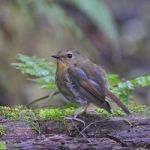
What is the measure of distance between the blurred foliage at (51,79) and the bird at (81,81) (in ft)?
1.69

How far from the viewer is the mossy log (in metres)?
4.22

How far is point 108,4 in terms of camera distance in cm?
1279

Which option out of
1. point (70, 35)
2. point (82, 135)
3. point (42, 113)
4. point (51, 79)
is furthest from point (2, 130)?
point (70, 35)

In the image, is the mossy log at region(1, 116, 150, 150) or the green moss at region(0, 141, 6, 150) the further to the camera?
the mossy log at region(1, 116, 150, 150)

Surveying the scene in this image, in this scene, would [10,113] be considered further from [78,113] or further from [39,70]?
[39,70]

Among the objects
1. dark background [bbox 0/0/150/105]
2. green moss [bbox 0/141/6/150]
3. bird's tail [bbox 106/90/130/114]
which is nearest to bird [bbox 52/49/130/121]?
bird's tail [bbox 106/90/130/114]

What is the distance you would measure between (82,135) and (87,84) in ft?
1.59

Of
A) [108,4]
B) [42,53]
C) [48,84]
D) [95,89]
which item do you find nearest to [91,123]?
[95,89]

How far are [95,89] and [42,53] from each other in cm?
450

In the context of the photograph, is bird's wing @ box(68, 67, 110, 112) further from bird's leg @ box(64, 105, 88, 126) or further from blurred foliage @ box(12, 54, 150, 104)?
blurred foliage @ box(12, 54, 150, 104)

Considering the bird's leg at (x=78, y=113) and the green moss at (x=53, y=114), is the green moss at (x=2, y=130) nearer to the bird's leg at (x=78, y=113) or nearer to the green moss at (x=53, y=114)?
the green moss at (x=53, y=114)

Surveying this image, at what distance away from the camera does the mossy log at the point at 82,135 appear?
4219 mm

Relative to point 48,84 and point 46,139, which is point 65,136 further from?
point 48,84

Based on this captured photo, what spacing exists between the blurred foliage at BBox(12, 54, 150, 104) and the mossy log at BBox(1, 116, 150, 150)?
0.75 metres
